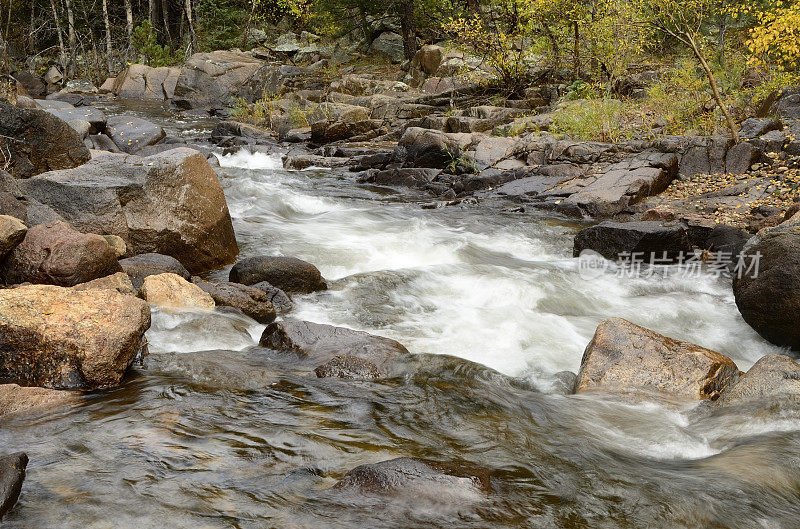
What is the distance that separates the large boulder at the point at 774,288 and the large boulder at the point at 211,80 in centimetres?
2445

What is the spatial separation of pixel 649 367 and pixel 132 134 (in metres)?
13.4

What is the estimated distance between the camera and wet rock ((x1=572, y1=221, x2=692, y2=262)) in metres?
8.75

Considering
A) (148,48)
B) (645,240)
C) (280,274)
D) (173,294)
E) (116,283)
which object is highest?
(148,48)

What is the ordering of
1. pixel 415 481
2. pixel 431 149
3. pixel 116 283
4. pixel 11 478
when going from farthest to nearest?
pixel 431 149, pixel 116 283, pixel 415 481, pixel 11 478

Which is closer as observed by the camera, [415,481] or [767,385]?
[415,481]

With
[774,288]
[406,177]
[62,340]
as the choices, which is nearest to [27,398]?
[62,340]

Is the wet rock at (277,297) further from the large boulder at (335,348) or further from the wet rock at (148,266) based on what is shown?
the large boulder at (335,348)

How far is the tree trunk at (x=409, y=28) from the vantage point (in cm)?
2786

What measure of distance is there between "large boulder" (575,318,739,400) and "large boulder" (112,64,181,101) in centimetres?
2663

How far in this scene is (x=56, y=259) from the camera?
567cm

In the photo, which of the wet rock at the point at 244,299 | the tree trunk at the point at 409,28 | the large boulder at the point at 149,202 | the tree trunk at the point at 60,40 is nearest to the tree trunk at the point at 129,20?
the tree trunk at the point at 60,40

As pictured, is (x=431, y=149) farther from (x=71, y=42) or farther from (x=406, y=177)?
(x=71, y=42)

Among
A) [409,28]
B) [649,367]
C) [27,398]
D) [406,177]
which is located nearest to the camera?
[27,398]

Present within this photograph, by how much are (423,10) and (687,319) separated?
2409 cm
